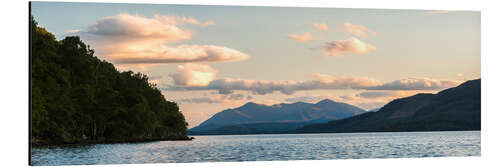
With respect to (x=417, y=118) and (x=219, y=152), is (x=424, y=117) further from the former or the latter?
(x=219, y=152)

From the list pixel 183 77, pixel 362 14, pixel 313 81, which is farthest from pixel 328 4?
pixel 313 81

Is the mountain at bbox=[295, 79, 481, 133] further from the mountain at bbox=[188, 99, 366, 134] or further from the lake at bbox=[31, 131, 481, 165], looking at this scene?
the lake at bbox=[31, 131, 481, 165]

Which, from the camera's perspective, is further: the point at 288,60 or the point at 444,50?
the point at 288,60

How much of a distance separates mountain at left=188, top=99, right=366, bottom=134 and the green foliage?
15770 mm

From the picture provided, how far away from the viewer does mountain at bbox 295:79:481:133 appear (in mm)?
162750

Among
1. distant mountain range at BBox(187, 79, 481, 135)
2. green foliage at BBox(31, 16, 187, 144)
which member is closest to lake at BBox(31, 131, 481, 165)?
green foliage at BBox(31, 16, 187, 144)

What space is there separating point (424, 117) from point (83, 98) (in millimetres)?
123279

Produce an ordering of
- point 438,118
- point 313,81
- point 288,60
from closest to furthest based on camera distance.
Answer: point 288,60, point 313,81, point 438,118
